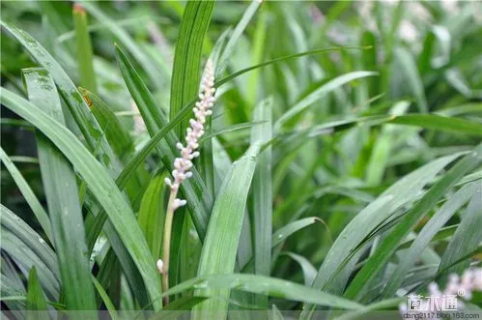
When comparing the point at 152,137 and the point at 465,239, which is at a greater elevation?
the point at 152,137

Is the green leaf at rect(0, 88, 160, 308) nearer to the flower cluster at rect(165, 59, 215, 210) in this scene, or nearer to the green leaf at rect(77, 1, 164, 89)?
the flower cluster at rect(165, 59, 215, 210)

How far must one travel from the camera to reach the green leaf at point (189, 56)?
3.14ft

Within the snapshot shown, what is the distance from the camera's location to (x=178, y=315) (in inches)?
33.7

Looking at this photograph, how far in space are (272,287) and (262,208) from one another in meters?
0.41

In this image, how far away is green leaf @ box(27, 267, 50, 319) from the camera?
2.64 ft

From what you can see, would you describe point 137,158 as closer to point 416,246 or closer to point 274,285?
point 274,285

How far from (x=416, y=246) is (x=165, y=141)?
1.26ft

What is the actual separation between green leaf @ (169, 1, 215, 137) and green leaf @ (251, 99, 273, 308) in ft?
0.41

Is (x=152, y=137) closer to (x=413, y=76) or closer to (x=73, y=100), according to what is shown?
(x=73, y=100)

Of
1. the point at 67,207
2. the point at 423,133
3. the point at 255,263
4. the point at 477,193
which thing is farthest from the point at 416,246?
the point at 423,133

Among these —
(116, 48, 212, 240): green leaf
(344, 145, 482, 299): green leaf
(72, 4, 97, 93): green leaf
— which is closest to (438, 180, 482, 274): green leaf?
(344, 145, 482, 299): green leaf

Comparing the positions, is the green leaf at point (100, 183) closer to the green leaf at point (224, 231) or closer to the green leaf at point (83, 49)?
the green leaf at point (224, 231)

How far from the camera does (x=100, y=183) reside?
843 millimetres

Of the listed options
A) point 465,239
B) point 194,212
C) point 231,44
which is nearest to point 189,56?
point 231,44
